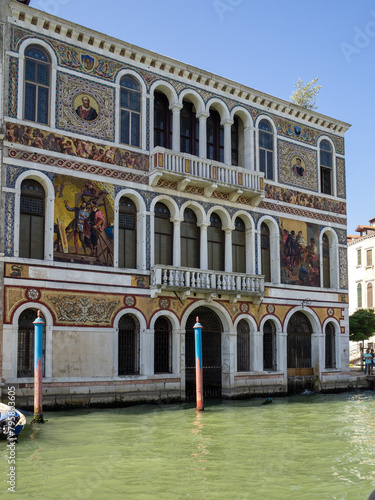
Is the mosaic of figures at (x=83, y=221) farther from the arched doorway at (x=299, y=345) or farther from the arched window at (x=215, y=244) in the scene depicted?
the arched doorway at (x=299, y=345)

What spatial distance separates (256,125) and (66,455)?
15.6 metres

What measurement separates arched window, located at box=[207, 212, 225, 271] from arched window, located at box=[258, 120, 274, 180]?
311 cm

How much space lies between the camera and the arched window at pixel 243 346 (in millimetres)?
21156

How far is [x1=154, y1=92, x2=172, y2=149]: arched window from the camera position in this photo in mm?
20469

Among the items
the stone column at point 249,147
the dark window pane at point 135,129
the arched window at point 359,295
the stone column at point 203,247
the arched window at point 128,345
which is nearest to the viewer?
the arched window at point 128,345

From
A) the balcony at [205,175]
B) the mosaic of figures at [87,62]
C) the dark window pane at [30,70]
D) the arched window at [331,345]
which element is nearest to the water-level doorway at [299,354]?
the arched window at [331,345]

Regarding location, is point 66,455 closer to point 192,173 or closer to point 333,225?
point 192,173

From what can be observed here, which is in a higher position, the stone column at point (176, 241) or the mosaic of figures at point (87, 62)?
the mosaic of figures at point (87, 62)

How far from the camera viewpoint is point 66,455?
1062cm

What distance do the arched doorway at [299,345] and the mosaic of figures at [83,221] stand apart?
28.5 ft

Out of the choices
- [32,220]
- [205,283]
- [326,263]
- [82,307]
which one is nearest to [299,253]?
[326,263]

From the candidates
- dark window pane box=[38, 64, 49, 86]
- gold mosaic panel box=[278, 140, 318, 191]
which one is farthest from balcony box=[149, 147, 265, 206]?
dark window pane box=[38, 64, 49, 86]

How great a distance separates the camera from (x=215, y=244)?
21.2m

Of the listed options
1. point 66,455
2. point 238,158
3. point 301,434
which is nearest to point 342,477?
point 301,434
